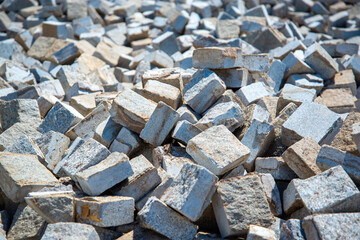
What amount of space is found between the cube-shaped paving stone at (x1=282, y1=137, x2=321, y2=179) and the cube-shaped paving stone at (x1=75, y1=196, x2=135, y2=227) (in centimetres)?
148

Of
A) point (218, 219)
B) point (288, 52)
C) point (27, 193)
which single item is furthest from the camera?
point (288, 52)

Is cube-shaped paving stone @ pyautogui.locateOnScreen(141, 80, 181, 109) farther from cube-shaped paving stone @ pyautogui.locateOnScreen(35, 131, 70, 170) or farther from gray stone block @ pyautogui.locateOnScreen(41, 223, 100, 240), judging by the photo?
gray stone block @ pyautogui.locateOnScreen(41, 223, 100, 240)

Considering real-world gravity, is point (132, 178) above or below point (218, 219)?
above

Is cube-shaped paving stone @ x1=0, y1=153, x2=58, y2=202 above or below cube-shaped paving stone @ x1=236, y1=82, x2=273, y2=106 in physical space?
above

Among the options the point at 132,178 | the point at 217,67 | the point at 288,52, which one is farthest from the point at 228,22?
the point at 132,178

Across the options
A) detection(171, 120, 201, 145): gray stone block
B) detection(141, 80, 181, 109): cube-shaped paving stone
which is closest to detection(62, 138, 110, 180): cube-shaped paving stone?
detection(171, 120, 201, 145): gray stone block

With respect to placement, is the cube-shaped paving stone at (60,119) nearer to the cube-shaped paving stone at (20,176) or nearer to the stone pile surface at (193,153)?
the stone pile surface at (193,153)

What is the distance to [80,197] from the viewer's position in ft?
9.07

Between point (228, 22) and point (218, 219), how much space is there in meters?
5.48

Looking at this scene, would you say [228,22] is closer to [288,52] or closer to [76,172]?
[288,52]

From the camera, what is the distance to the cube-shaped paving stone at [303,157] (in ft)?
9.50

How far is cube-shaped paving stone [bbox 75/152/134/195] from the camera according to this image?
2650 millimetres

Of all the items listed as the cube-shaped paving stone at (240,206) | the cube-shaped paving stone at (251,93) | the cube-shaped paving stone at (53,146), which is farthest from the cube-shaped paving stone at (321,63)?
the cube-shaped paving stone at (53,146)

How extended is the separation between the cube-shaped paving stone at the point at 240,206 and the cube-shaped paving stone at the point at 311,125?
2.68 feet
